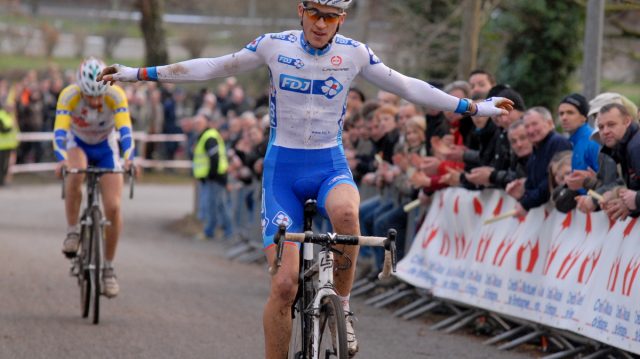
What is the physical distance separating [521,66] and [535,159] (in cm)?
1037

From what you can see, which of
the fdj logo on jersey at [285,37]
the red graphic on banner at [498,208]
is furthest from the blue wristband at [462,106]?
the red graphic on banner at [498,208]

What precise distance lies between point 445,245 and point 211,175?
9821 mm

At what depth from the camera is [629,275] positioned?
10.0 metres

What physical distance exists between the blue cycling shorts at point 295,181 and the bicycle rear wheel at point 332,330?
0.75 m

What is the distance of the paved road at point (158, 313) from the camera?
1095cm

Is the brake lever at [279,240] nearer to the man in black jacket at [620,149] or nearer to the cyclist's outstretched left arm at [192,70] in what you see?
the cyclist's outstretched left arm at [192,70]

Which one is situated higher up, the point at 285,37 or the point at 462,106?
the point at 285,37

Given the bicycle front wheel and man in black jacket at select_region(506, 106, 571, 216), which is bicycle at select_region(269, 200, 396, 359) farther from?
the bicycle front wheel

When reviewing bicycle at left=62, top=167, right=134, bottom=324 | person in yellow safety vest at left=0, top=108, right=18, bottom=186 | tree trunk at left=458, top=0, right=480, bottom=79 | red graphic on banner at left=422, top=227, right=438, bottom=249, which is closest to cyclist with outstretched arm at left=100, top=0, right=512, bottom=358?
bicycle at left=62, top=167, right=134, bottom=324

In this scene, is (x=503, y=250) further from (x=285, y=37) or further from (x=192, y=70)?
(x=192, y=70)

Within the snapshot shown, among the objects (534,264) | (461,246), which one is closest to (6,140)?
(461,246)

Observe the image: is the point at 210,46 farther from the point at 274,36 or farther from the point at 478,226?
the point at 274,36

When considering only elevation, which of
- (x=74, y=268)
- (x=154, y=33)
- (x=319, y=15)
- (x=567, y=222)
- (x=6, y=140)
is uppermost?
(x=154, y=33)

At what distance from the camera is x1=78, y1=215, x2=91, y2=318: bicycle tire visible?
12445 mm
